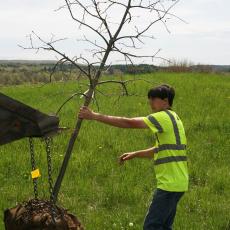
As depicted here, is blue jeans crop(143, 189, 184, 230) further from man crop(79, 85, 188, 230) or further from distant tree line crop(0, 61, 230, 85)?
distant tree line crop(0, 61, 230, 85)

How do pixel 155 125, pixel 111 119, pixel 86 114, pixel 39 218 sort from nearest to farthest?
pixel 39 218 → pixel 86 114 → pixel 111 119 → pixel 155 125

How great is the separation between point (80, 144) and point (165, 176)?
208 inches

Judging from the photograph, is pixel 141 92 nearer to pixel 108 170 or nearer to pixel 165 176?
pixel 108 170

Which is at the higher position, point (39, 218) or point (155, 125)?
point (155, 125)

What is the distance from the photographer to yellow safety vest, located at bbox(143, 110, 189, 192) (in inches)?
177

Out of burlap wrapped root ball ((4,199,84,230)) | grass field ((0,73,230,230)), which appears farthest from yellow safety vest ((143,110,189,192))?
grass field ((0,73,230,230))

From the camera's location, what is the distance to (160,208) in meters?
4.52

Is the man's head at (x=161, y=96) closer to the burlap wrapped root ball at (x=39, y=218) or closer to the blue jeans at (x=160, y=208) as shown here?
the blue jeans at (x=160, y=208)

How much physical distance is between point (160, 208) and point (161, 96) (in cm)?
102

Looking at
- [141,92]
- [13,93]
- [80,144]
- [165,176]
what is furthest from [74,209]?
[13,93]

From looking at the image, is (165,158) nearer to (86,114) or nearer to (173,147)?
(173,147)

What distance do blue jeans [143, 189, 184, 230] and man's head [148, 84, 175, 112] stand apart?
0.77 m

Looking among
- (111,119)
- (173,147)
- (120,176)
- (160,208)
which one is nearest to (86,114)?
(111,119)

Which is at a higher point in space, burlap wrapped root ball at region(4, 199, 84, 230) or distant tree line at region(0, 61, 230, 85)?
distant tree line at region(0, 61, 230, 85)
